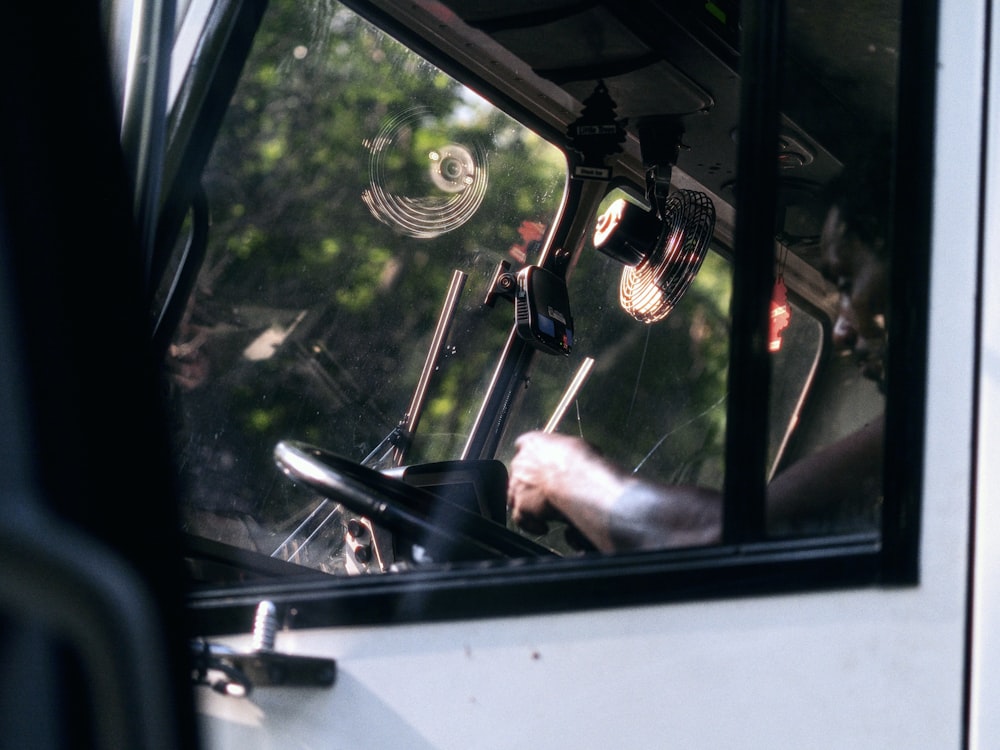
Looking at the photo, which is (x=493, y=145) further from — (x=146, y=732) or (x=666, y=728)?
(x=146, y=732)

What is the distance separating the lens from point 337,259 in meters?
2.17

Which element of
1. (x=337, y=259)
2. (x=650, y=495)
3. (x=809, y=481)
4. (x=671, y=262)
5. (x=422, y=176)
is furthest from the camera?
(x=671, y=262)

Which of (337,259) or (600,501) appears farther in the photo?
(337,259)

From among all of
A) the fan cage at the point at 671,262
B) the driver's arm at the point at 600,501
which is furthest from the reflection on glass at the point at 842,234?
the fan cage at the point at 671,262

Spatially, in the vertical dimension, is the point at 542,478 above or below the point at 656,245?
below

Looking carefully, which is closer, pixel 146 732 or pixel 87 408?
pixel 146 732

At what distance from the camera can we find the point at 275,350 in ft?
6.63

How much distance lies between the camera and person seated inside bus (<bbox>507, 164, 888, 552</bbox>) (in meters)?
1.25

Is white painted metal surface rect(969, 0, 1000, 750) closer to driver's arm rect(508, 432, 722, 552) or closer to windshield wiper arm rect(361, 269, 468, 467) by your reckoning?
driver's arm rect(508, 432, 722, 552)

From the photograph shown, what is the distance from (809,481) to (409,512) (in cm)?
55

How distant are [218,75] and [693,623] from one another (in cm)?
115

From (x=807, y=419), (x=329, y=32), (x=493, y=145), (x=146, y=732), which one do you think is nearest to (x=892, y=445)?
(x=807, y=419)

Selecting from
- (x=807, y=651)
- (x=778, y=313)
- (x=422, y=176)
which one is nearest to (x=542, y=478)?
(x=778, y=313)

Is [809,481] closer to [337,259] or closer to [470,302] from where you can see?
[337,259]
